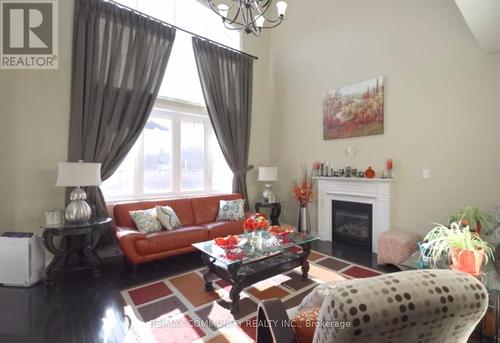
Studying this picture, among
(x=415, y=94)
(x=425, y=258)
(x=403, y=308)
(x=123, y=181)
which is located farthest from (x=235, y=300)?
(x=415, y=94)

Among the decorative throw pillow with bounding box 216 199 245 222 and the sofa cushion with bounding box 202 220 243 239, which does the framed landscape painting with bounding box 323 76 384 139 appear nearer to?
the decorative throw pillow with bounding box 216 199 245 222

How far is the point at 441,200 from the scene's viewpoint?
3.27m

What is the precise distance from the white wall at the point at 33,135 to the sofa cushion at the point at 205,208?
1.82 meters

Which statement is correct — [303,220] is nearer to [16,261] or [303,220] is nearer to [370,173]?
[370,173]

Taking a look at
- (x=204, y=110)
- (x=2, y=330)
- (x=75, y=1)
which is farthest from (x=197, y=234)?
(x=75, y=1)

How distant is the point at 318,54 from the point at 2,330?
18.1 ft

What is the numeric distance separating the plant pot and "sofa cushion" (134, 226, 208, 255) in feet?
9.04

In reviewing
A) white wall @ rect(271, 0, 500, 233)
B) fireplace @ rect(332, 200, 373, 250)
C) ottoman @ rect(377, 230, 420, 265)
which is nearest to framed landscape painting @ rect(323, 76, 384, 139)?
white wall @ rect(271, 0, 500, 233)

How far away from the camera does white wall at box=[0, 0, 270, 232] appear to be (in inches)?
115

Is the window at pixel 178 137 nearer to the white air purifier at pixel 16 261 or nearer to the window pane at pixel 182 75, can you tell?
the window pane at pixel 182 75

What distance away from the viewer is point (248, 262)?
2.40 meters

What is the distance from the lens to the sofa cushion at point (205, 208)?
13.3ft

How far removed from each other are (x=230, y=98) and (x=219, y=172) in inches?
59.4

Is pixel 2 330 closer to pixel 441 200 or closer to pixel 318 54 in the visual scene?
pixel 441 200
